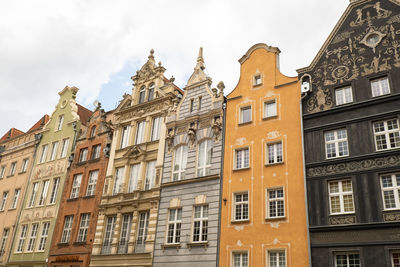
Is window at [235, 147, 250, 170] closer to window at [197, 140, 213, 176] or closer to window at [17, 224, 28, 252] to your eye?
window at [197, 140, 213, 176]

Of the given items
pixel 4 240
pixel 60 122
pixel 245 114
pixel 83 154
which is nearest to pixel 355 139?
pixel 245 114

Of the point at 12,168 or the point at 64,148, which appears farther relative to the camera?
the point at 12,168

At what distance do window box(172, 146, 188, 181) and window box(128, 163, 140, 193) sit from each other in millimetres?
3630

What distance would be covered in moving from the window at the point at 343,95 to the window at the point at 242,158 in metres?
6.02

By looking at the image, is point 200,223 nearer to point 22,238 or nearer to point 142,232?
point 142,232

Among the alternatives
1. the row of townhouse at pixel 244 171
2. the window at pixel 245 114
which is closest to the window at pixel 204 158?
the row of townhouse at pixel 244 171

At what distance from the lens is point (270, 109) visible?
80.9 feet

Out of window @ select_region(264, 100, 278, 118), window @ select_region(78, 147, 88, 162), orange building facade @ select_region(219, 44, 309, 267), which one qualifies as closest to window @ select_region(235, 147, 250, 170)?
orange building facade @ select_region(219, 44, 309, 267)

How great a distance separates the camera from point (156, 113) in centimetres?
3086

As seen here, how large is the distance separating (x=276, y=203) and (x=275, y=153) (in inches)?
117

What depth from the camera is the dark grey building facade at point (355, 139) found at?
1803 cm

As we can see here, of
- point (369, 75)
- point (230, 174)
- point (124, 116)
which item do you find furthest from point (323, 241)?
point (124, 116)

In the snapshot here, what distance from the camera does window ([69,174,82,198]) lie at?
109 feet

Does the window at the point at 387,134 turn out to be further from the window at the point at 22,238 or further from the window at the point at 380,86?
the window at the point at 22,238
